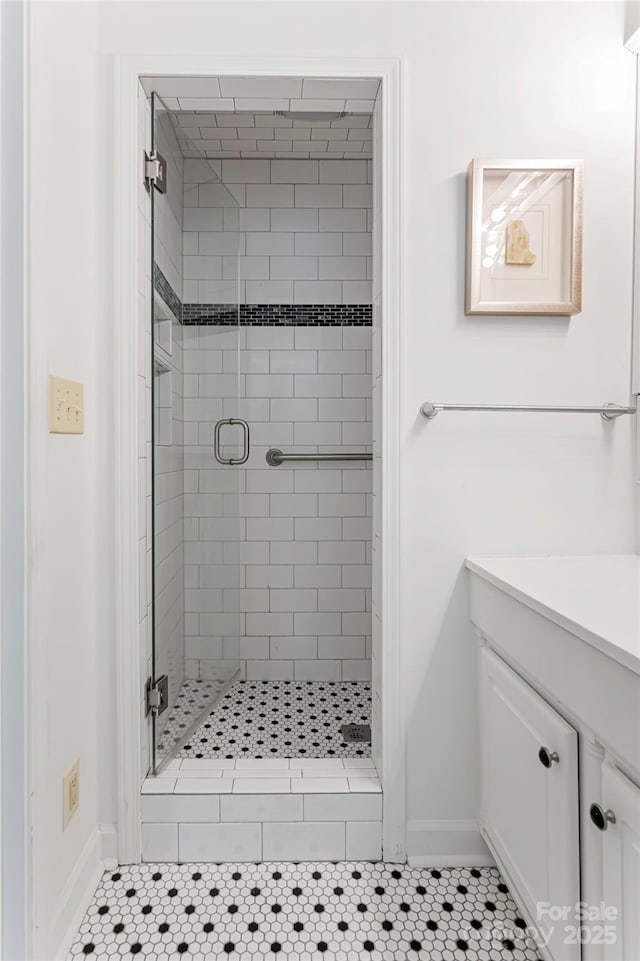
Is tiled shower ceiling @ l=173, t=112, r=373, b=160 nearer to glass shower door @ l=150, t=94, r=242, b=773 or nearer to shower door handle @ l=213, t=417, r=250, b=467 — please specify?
glass shower door @ l=150, t=94, r=242, b=773

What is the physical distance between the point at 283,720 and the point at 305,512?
90 centimetres

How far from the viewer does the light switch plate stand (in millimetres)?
1219

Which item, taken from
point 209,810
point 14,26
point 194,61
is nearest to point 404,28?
point 194,61

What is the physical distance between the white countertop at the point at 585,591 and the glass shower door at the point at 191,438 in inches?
37.8

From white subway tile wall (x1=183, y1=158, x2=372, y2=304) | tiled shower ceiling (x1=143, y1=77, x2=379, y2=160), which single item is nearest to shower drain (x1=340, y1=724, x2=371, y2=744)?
white subway tile wall (x1=183, y1=158, x2=372, y2=304)

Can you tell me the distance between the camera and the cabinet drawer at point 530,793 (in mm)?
991

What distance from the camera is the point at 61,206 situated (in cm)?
127

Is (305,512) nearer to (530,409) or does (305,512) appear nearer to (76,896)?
(530,409)

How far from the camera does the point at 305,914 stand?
4.36 ft

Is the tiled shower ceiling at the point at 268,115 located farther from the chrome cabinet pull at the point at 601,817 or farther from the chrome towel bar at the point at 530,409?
the chrome cabinet pull at the point at 601,817

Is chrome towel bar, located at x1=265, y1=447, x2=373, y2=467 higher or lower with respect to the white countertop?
higher

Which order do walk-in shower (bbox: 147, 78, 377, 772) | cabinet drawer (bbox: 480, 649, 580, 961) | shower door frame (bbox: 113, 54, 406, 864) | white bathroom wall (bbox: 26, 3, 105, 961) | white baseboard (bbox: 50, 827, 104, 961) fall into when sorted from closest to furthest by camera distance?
1. cabinet drawer (bbox: 480, 649, 580, 961)
2. white bathroom wall (bbox: 26, 3, 105, 961)
3. white baseboard (bbox: 50, 827, 104, 961)
4. shower door frame (bbox: 113, 54, 406, 864)
5. walk-in shower (bbox: 147, 78, 377, 772)

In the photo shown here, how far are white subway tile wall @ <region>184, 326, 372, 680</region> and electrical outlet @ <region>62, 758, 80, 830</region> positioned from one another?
118 centimetres

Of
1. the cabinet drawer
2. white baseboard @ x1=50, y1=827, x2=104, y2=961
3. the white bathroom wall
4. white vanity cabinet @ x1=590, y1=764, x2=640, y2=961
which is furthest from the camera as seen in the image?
white baseboard @ x1=50, y1=827, x2=104, y2=961
